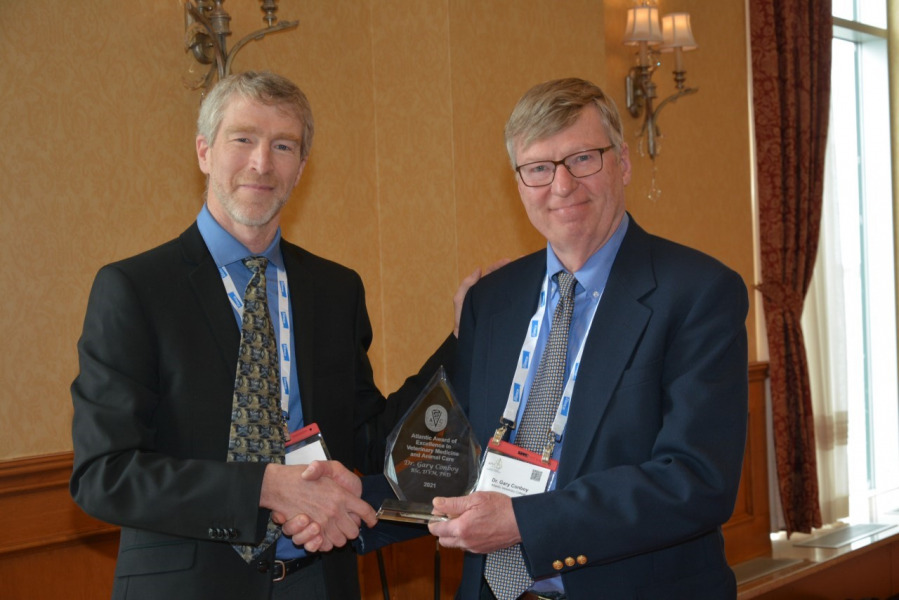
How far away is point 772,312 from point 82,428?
4418 mm

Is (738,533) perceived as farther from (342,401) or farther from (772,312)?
(342,401)

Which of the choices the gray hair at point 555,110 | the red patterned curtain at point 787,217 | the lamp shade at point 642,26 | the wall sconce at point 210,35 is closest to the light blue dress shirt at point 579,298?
the gray hair at point 555,110

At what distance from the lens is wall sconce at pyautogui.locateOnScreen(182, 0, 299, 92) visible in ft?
10.7

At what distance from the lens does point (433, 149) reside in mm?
3857

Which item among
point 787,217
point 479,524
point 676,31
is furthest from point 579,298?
point 787,217

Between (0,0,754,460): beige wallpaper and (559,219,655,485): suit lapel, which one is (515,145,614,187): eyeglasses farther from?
(0,0,754,460): beige wallpaper

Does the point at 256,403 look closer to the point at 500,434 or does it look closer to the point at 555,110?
the point at 500,434

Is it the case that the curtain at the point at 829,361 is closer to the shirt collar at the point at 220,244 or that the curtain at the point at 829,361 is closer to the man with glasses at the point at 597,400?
the man with glasses at the point at 597,400

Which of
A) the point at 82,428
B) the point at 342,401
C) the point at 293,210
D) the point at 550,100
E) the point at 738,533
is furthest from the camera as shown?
the point at 738,533

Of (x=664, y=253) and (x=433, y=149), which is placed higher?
(x=433, y=149)

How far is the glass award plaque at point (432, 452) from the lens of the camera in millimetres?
2109

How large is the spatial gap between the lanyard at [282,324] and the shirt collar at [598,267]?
0.66m

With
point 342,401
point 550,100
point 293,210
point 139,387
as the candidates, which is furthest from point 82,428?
point 293,210

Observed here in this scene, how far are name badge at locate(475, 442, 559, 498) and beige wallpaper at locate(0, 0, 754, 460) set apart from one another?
1696 millimetres
